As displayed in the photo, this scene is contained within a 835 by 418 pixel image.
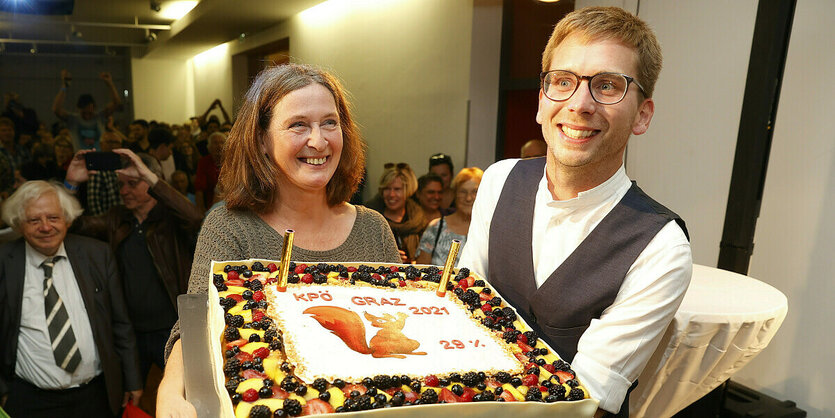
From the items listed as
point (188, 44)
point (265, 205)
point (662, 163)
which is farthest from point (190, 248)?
point (662, 163)

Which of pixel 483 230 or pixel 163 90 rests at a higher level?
pixel 163 90

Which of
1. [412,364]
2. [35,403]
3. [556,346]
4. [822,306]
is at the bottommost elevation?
[35,403]

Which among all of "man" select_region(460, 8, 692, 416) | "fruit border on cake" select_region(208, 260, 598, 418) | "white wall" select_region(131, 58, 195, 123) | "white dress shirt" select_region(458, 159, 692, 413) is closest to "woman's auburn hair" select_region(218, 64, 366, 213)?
"fruit border on cake" select_region(208, 260, 598, 418)

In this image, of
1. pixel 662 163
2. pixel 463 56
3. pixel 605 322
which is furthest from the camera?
pixel 463 56

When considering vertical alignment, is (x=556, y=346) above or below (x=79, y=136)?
below

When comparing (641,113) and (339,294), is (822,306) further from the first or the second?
(339,294)

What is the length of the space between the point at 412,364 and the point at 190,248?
2688mm

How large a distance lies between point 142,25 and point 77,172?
95 centimetres

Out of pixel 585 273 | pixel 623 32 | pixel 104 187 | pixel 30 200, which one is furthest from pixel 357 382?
pixel 104 187

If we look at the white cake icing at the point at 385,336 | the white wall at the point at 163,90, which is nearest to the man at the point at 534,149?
the white wall at the point at 163,90

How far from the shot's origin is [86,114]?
3330 mm

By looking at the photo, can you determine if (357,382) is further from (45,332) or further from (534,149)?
(534,149)

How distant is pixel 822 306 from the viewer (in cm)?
295

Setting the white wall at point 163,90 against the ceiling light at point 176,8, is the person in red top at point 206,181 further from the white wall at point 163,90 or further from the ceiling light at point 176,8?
the ceiling light at point 176,8
